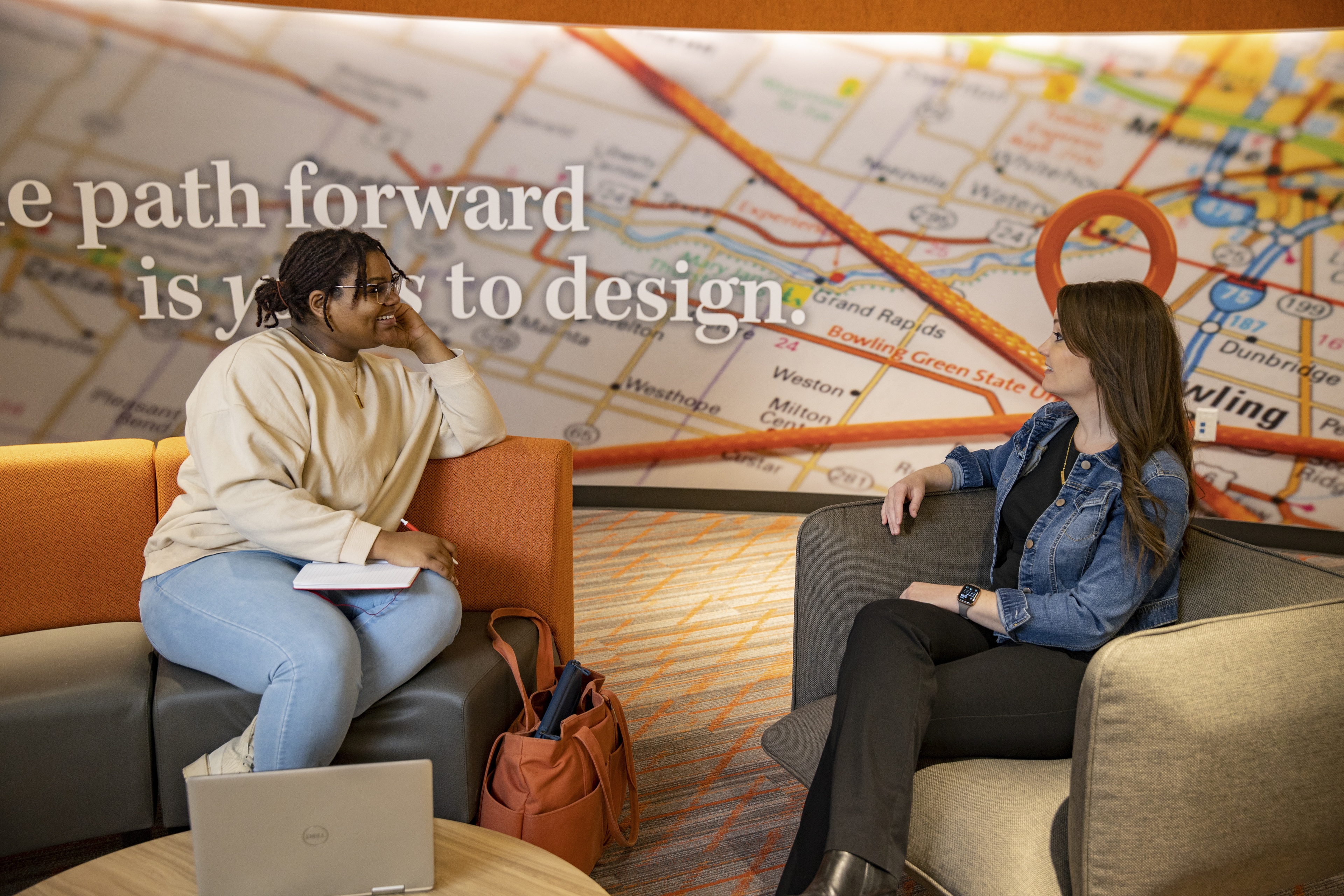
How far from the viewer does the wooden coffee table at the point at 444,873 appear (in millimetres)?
1271

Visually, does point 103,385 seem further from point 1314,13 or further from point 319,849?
point 1314,13

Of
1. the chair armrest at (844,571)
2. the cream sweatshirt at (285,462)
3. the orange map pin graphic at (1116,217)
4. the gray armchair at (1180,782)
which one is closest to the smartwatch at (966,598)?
the chair armrest at (844,571)

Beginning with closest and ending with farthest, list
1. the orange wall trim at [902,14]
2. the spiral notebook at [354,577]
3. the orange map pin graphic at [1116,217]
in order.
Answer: the spiral notebook at [354,577] < the orange wall trim at [902,14] < the orange map pin graphic at [1116,217]

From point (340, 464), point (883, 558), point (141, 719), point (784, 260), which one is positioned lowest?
point (141, 719)

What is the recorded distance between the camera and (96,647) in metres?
1.96

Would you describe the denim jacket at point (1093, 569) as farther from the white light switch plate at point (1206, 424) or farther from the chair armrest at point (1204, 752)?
the white light switch plate at point (1206, 424)

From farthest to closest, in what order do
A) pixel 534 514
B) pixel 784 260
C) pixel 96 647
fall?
pixel 784 260 < pixel 534 514 < pixel 96 647

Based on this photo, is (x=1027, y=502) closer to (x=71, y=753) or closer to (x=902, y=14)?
(x=71, y=753)

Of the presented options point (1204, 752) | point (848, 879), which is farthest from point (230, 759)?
point (1204, 752)

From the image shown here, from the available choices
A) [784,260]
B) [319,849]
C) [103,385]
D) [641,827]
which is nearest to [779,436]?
[784,260]

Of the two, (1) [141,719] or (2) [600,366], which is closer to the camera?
(1) [141,719]

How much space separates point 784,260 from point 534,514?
2.67 m

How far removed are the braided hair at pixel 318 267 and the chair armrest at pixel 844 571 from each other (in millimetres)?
1125

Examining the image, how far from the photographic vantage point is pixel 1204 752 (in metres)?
1.38
